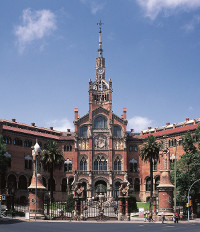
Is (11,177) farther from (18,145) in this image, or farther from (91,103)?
(91,103)

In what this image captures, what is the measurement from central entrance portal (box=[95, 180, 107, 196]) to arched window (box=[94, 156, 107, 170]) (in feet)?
9.49

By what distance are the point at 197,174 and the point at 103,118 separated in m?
32.9

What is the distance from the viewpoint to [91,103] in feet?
309

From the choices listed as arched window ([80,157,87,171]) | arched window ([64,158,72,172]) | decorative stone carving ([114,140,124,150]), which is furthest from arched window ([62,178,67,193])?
decorative stone carving ([114,140,124,150])

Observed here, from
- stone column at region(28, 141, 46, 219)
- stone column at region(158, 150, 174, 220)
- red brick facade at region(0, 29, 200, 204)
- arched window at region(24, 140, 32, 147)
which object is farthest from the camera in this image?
red brick facade at region(0, 29, 200, 204)

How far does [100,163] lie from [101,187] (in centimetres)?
561

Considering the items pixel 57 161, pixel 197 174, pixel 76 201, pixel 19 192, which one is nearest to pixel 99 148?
pixel 57 161

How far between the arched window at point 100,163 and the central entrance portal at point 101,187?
2892 mm

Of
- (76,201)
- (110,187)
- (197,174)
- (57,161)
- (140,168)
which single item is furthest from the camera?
(140,168)

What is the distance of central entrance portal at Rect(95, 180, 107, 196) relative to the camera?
8775 centimetres

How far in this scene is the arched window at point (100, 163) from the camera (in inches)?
3597

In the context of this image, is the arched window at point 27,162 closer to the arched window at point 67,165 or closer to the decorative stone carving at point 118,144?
the arched window at point 67,165

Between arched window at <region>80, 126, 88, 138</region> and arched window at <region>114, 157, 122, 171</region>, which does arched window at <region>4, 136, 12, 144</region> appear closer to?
arched window at <region>80, 126, 88, 138</region>

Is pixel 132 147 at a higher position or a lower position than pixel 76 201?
higher
